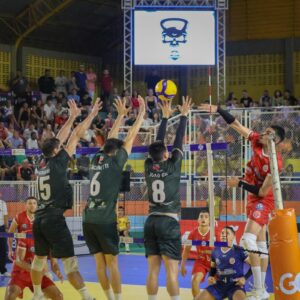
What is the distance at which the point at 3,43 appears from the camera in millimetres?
29188

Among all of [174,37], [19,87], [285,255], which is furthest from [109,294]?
[19,87]

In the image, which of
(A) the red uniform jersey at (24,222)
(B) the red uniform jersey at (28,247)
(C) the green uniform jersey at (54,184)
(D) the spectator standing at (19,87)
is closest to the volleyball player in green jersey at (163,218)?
(C) the green uniform jersey at (54,184)

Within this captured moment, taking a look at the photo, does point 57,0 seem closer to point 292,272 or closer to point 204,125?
point 204,125

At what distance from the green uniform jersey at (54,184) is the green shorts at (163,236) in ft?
3.89

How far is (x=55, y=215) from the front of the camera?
28.5ft

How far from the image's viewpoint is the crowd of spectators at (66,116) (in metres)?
17.0

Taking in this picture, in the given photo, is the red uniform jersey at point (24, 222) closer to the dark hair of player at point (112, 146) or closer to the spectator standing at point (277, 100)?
the dark hair of player at point (112, 146)

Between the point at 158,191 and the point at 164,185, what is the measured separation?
10cm

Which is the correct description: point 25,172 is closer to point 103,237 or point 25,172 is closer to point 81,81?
point 103,237

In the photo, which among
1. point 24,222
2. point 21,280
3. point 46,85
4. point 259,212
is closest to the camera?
point 259,212

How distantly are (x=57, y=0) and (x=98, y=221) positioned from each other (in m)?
21.6

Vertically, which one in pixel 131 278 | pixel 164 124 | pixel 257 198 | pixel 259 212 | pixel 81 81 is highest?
pixel 81 81

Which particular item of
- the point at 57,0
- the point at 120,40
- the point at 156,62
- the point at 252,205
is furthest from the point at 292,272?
the point at 120,40

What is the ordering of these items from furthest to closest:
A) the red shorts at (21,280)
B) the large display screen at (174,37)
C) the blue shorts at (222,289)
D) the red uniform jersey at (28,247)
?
1. the large display screen at (174,37)
2. the red uniform jersey at (28,247)
3. the red shorts at (21,280)
4. the blue shorts at (222,289)
